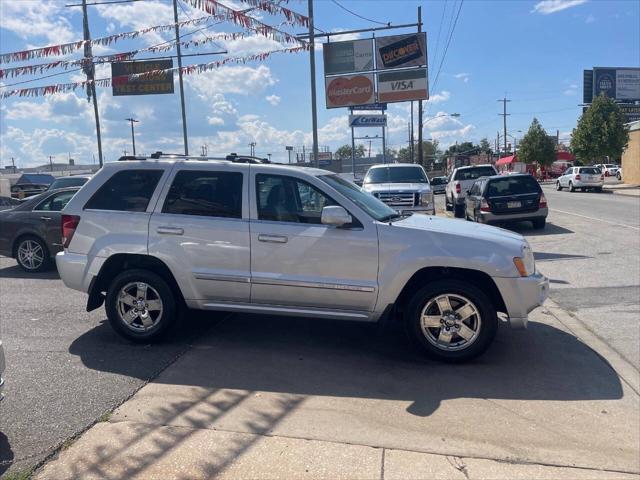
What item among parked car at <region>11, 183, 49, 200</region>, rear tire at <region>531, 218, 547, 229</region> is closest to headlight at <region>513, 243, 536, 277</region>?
rear tire at <region>531, 218, 547, 229</region>

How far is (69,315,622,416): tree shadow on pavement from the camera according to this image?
4.63m

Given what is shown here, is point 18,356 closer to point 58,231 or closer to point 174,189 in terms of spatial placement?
point 174,189

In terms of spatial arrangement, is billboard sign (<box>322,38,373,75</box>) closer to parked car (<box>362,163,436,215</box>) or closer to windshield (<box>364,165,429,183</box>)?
parked car (<box>362,163,436,215</box>)

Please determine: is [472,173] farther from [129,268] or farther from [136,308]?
[136,308]

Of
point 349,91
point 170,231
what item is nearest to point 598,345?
point 170,231

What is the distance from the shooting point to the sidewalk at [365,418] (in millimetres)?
3465

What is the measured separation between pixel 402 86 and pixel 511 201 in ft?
39.4

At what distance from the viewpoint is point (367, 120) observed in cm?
3366

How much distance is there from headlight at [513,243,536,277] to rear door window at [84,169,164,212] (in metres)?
3.61

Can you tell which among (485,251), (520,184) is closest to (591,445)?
(485,251)

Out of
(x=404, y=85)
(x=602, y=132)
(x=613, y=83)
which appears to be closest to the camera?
(x=404, y=85)

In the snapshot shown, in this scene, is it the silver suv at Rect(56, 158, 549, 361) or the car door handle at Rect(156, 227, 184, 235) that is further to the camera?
the car door handle at Rect(156, 227, 184, 235)

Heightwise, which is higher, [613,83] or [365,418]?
[613,83]

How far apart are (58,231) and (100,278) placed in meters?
4.61
